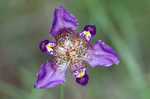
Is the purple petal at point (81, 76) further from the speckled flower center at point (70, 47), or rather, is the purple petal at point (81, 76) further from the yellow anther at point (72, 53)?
the yellow anther at point (72, 53)

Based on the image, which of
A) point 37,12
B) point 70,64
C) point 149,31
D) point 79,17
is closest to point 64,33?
point 70,64

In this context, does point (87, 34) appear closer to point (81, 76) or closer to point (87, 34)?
point (87, 34)

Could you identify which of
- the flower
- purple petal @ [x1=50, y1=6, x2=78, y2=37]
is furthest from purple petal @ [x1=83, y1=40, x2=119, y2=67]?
purple petal @ [x1=50, y1=6, x2=78, y2=37]

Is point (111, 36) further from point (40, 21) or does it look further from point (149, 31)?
point (40, 21)

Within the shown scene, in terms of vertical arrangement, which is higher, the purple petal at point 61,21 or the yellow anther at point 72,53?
the purple petal at point 61,21

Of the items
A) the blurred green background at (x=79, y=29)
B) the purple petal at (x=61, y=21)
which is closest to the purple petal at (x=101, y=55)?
the purple petal at (x=61, y=21)

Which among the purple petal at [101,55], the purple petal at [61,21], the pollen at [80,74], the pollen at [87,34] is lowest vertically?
the pollen at [80,74]

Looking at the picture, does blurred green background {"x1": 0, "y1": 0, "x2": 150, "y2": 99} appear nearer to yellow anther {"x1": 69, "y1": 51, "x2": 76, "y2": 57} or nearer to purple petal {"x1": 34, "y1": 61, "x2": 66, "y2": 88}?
yellow anther {"x1": 69, "y1": 51, "x2": 76, "y2": 57}
